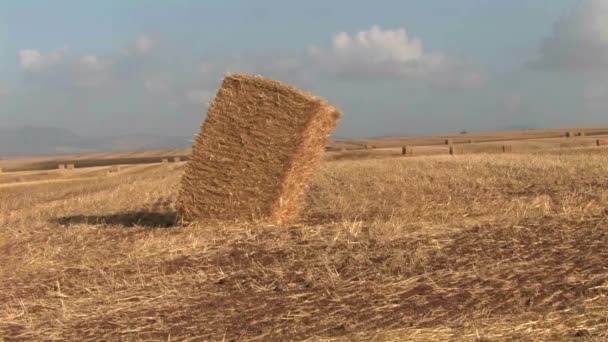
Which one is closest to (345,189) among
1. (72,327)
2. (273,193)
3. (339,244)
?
(273,193)

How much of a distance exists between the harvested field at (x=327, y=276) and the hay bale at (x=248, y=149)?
43 cm

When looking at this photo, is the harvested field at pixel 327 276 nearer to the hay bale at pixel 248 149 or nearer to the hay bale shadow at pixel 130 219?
the hay bale shadow at pixel 130 219

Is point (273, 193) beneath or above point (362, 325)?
above

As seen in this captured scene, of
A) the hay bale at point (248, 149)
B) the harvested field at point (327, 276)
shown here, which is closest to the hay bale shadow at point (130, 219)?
the harvested field at point (327, 276)

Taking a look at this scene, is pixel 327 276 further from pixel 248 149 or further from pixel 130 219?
pixel 130 219

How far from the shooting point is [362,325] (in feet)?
15.6

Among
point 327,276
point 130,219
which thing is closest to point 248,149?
point 130,219

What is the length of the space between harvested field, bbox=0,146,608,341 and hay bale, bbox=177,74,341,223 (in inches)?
16.9

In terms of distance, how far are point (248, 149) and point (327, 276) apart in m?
4.13

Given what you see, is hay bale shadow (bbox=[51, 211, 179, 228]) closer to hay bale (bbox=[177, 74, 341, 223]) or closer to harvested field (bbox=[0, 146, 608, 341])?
harvested field (bbox=[0, 146, 608, 341])

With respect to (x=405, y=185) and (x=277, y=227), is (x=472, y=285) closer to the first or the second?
(x=277, y=227)

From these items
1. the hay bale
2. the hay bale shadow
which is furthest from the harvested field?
the hay bale

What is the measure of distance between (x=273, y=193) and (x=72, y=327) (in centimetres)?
483

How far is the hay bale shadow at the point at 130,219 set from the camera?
10691mm
